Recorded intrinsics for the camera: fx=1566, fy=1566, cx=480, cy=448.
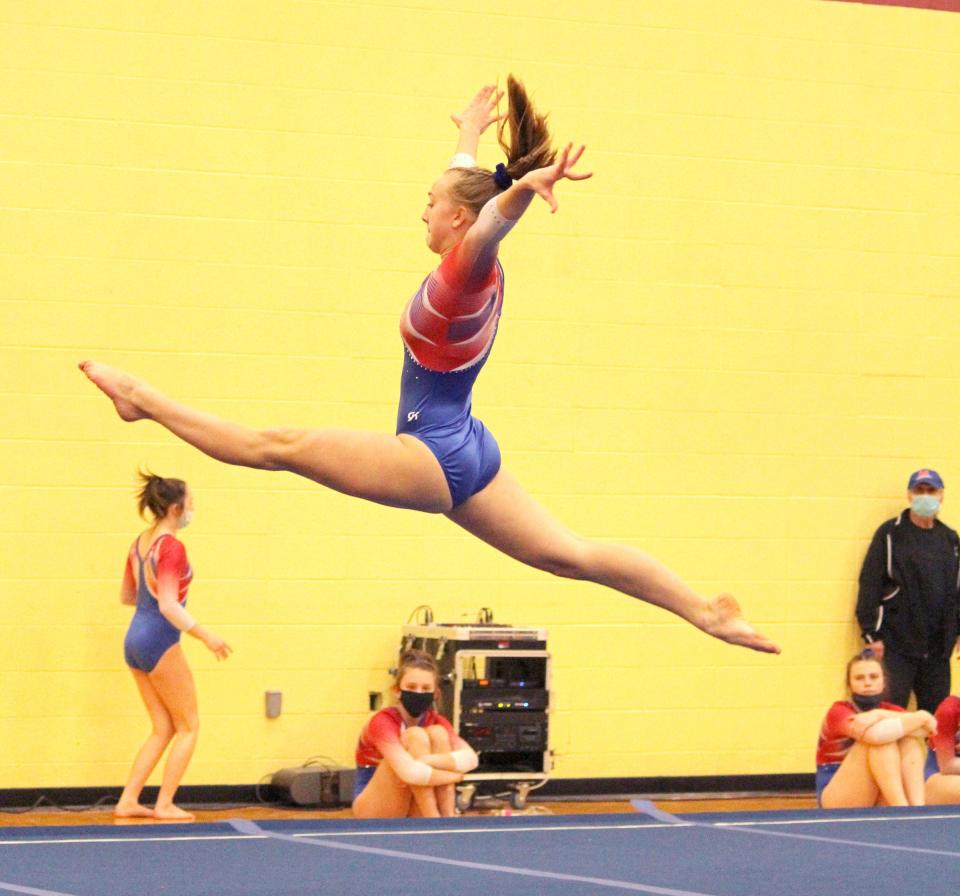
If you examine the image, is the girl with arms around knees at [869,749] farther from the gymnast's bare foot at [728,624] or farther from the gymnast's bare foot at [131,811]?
the gymnast's bare foot at [131,811]

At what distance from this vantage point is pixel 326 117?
798 cm

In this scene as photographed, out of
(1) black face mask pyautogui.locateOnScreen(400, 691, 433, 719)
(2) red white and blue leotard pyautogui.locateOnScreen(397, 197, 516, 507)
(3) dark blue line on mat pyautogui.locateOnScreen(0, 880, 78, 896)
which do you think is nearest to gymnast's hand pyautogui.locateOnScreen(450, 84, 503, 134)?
(2) red white and blue leotard pyautogui.locateOnScreen(397, 197, 516, 507)

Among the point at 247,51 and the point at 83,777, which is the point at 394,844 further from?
the point at 247,51

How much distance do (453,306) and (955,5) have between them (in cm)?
599

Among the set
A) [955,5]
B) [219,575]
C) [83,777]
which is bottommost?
[83,777]

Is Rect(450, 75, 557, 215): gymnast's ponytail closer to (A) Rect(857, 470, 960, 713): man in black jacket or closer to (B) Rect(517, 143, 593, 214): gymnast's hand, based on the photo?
(B) Rect(517, 143, 593, 214): gymnast's hand

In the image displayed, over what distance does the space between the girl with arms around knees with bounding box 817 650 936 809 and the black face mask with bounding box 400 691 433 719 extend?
5.53 ft

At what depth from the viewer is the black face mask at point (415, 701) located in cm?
655

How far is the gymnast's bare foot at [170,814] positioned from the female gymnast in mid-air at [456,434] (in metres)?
3.49

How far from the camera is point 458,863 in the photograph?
179 inches

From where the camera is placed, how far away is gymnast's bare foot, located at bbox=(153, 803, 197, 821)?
7148 mm

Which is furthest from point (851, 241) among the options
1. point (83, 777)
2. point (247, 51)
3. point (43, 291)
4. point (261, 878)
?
point (261, 878)

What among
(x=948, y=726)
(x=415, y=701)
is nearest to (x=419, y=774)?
(x=415, y=701)

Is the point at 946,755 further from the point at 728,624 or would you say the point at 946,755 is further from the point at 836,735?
the point at 728,624
